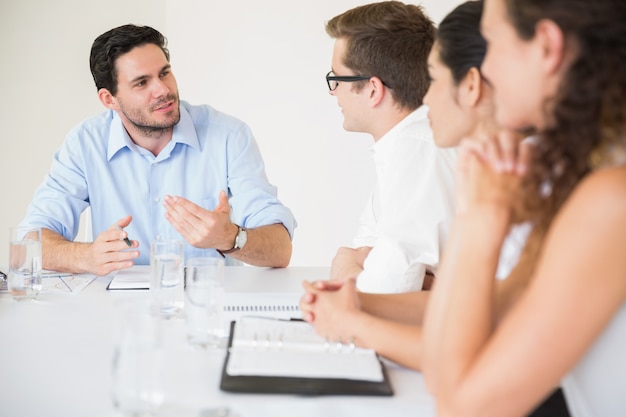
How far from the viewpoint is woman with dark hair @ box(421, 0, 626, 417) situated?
41.8 inches

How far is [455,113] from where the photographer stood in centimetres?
191

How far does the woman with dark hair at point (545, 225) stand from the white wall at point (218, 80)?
3.65 m

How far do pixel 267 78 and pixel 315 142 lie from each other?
537mm

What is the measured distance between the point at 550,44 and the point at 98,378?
3.23 feet

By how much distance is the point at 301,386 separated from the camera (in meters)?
1.25

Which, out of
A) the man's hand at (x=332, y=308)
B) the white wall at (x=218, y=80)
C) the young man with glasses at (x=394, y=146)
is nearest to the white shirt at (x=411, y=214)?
the young man with glasses at (x=394, y=146)

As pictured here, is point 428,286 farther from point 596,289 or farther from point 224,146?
point 224,146

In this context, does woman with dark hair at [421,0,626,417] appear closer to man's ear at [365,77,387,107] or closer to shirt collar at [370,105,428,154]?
shirt collar at [370,105,428,154]

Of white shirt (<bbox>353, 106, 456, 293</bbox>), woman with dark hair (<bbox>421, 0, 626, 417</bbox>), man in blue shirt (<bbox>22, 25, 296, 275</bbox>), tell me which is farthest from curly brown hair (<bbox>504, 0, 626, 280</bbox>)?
man in blue shirt (<bbox>22, 25, 296, 275</bbox>)

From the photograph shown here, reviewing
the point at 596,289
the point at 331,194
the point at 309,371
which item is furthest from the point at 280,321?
the point at 331,194

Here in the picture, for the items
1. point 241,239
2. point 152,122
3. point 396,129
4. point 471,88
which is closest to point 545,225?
point 471,88

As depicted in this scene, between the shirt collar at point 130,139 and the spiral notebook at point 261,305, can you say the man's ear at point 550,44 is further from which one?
the shirt collar at point 130,139

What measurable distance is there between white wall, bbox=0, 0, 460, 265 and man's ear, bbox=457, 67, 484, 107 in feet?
9.91

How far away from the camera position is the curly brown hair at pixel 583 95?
43.7 inches
